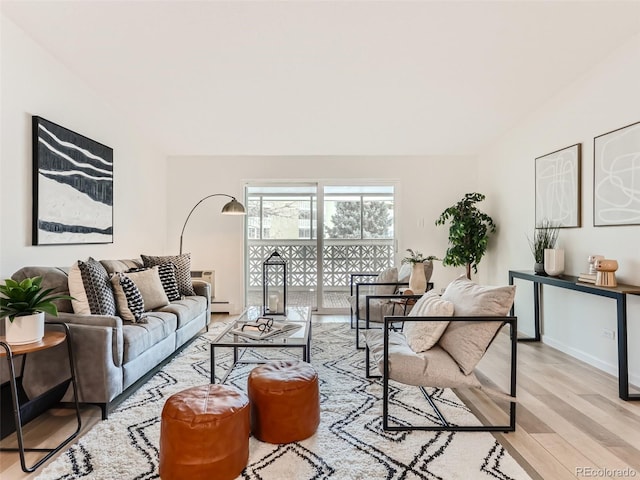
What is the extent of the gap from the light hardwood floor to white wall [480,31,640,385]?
38cm

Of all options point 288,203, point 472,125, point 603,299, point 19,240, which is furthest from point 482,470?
point 288,203

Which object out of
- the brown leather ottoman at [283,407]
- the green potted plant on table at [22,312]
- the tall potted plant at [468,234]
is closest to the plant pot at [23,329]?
the green potted plant on table at [22,312]

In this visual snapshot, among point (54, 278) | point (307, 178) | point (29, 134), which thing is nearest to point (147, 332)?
point (54, 278)

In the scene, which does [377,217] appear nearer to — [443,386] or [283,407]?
[443,386]

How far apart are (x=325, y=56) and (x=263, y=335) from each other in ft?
6.88

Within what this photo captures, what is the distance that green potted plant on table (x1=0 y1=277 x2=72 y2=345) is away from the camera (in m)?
1.78

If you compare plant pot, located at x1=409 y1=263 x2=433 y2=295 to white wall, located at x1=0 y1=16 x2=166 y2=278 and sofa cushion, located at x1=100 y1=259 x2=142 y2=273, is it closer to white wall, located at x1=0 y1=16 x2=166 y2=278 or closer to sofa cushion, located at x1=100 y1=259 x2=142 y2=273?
sofa cushion, located at x1=100 y1=259 x2=142 y2=273

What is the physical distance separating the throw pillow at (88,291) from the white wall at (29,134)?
0.39m

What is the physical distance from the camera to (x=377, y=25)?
230cm

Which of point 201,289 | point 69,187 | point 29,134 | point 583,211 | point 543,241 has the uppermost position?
point 29,134

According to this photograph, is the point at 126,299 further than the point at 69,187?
No

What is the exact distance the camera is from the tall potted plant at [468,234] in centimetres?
458

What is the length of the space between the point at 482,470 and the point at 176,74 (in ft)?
11.0

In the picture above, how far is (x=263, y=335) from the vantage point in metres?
2.44
